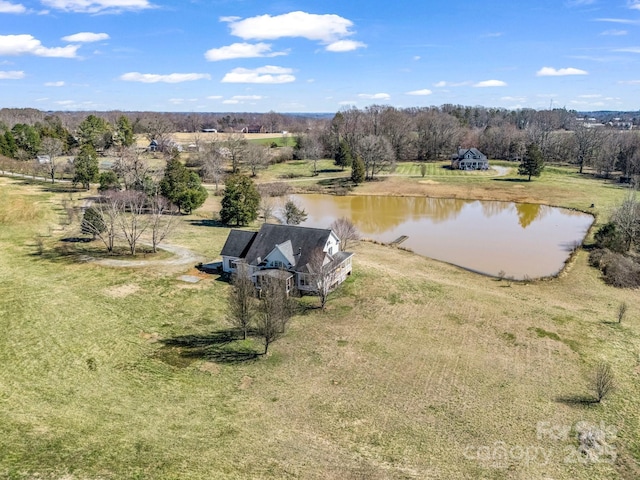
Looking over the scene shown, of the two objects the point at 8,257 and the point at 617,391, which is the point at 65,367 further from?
the point at 617,391

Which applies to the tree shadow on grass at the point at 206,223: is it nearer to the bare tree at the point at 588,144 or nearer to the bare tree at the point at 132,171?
the bare tree at the point at 132,171

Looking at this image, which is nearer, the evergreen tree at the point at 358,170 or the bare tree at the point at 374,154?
the evergreen tree at the point at 358,170

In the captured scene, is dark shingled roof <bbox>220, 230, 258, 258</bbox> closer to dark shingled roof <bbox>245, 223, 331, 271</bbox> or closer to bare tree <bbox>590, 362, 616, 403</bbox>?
dark shingled roof <bbox>245, 223, 331, 271</bbox>

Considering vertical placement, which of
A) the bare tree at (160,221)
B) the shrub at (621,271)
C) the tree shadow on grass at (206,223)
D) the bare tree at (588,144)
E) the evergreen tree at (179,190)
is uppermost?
the bare tree at (588,144)

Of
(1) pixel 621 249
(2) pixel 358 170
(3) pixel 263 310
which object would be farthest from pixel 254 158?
(3) pixel 263 310

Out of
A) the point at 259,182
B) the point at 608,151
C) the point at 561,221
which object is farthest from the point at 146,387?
the point at 608,151

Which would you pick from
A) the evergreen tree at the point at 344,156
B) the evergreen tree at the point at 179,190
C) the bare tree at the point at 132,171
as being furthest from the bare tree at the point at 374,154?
the bare tree at the point at 132,171
